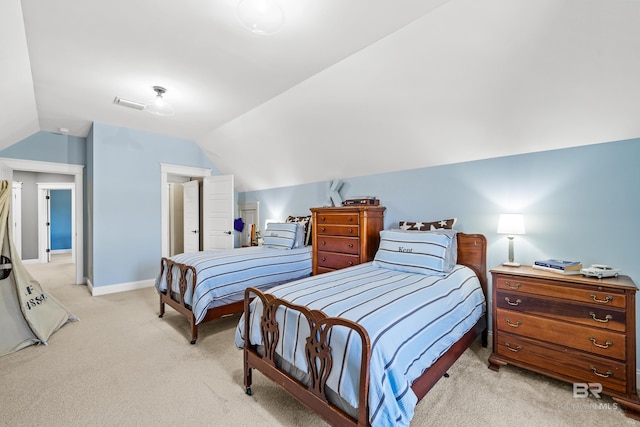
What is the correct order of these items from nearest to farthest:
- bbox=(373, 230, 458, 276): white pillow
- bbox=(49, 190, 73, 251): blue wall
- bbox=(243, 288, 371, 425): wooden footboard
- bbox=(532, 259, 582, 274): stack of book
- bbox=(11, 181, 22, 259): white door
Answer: bbox=(243, 288, 371, 425): wooden footboard
bbox=(532, 259, 582, 274): stack of book
bbox=(373, 230, 458, 276): white pillow
bbox=(11, 181, 22, 259): white door
bbox=(49, 190, 73, 251): blue wall

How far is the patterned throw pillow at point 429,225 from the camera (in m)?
2.90

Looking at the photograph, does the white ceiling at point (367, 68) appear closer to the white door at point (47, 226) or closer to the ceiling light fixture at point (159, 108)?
the ceiling light fixture at point (159, 108)

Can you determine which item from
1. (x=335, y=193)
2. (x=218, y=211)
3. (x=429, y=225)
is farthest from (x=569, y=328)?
(x=218, y=211)

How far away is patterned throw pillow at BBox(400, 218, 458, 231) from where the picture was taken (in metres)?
2.90

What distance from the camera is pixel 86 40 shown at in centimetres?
229

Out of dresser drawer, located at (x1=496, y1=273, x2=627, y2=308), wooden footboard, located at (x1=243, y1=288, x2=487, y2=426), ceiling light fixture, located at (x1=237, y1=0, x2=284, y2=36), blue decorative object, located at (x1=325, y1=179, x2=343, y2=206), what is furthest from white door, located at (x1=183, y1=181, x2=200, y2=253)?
dresser drawer, located at (x1=496, y1=273, x2=627, y2=308)

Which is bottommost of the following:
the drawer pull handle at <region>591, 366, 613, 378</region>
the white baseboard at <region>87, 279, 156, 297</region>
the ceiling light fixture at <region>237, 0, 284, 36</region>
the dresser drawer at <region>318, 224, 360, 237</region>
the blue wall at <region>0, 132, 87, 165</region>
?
the white baseboard at <region>87, 279, 156, 297</region>

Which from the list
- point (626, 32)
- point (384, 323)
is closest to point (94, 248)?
point (384, 323)

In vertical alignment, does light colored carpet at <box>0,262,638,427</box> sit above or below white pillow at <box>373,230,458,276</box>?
below

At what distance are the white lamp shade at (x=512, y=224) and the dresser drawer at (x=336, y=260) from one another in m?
1.45

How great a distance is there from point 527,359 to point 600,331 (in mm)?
500

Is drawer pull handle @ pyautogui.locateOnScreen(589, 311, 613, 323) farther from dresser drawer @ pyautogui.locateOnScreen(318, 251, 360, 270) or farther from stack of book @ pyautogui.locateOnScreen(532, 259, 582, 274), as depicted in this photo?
dresser drawer @ pyautogui.locateOnScreen(318, 251, 360, 270)

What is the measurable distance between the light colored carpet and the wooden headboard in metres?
0.71

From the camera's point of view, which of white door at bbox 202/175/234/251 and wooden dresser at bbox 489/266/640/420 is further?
white door at bbox 202/175/234/251
